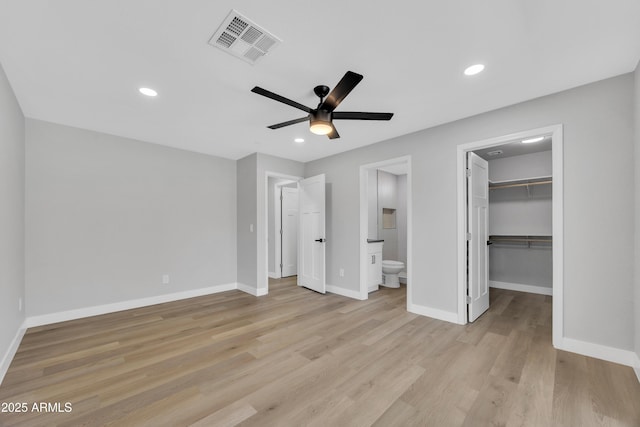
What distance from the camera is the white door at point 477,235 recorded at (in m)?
3.23

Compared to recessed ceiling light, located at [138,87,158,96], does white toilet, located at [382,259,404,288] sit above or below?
below

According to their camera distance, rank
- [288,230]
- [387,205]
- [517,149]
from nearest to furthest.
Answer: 1. [517,149]
2. [387,205]
3. [288,230]

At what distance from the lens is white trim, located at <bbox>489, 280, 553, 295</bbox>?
448 cm

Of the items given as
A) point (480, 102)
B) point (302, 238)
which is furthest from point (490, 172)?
point (302, 238)

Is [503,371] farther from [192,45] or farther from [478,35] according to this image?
[192,45]

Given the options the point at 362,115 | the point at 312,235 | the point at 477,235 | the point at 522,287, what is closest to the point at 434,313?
the point at 477,235

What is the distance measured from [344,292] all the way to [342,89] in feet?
11.1

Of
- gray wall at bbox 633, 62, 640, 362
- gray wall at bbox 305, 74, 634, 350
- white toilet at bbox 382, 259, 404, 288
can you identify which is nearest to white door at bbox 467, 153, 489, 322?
gray wall at bbox 305, 74, 634, 350

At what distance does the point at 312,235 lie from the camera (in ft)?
16.2

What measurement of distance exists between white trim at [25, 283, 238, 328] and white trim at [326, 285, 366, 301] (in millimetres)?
1941

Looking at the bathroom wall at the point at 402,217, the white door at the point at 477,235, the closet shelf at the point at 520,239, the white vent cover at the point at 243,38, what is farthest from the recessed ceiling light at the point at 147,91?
the closet shelf at the point at 520,239

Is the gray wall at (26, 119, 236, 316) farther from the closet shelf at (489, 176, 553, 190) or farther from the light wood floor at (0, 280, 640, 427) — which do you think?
the closet shelf at (489, 176, 553, 190)

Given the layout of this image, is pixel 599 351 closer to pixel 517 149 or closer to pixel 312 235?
pixel 517 149

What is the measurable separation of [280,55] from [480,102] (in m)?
2.11
